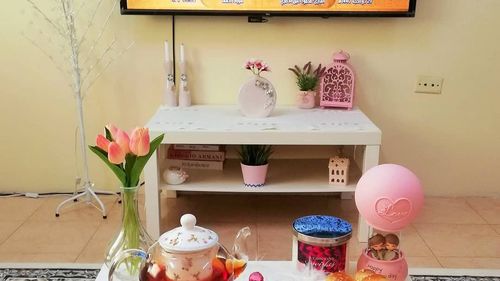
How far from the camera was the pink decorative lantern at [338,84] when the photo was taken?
2.62 meters

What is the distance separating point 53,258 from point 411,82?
1.96 m

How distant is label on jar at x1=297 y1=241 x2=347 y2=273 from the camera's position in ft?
4.35

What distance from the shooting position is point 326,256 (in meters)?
Result: 1.33

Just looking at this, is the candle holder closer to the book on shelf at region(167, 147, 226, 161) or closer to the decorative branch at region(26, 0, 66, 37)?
the book on shelf at region(167, 147, 226, 161)

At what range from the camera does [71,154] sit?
9.25 ft

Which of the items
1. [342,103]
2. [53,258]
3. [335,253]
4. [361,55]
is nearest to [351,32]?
[361,55]

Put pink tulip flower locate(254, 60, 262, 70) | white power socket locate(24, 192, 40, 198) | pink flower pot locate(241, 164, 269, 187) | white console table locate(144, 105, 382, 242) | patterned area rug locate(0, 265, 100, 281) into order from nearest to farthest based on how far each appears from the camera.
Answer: patterned area rug locate(0, 265, 100, 281) < white console table locate(144, 105, 382, 242) < pink flower pot locate(241, 164, 269, 187) < pink tulip flower locate(254, 60, 262, 70) < white power socket locate(24, 192, 40, 198)

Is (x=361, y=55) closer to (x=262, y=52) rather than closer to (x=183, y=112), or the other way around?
(x=262, y=52)

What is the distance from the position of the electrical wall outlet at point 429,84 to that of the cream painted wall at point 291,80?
1.2 inches

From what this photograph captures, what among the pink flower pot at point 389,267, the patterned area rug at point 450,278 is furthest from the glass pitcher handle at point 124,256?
the patterned area rug at point 450,278

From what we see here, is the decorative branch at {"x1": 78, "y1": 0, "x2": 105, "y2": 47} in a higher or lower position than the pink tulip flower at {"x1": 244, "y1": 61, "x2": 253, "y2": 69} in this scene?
higher

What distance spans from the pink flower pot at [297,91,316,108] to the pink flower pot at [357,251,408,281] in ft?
4.68

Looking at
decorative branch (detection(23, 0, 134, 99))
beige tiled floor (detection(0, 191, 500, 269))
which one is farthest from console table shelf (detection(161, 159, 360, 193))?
decorative branch (detection(23, 0, 134, 99))

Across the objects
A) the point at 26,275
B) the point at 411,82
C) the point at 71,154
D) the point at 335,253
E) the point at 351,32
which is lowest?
the point at 26,275
